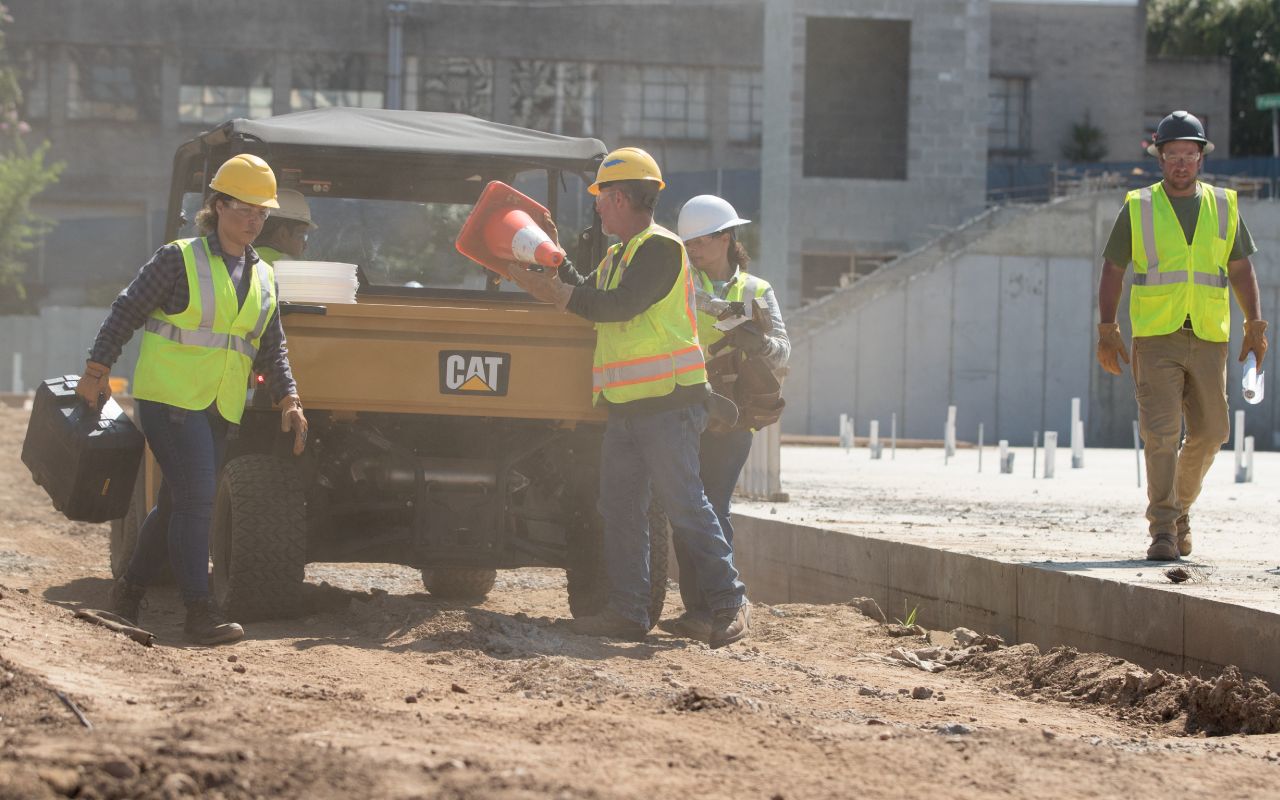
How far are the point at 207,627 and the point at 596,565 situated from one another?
2001 mm

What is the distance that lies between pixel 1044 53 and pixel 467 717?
46415 mm

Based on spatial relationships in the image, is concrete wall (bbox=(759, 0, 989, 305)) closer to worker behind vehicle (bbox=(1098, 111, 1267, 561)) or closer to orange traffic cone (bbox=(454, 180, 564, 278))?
worker behind vehicle (bbox=(1098, 111, 1267, 561))

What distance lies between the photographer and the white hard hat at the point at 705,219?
8.77 metres

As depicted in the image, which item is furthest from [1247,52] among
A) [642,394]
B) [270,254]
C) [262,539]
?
[262,539]

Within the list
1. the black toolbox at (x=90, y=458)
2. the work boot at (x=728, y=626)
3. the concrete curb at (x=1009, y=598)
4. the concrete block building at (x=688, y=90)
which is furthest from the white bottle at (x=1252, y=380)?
the concrete block building at (x=688, y=90)

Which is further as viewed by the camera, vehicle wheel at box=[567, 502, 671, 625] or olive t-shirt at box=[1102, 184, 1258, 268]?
olive t-shirt at box=[1102, 184, 1258, 268]

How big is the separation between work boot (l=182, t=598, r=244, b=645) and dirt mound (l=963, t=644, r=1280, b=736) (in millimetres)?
3072

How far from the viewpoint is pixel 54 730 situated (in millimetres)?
4809

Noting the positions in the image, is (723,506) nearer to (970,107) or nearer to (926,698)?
(926,698)

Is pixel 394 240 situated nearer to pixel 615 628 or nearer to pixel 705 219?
pixel 705 219

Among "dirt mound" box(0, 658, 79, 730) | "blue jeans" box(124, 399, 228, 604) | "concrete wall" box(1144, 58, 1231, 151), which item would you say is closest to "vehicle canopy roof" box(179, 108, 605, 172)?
"blue jeans" box(124, 399, 228, 604)

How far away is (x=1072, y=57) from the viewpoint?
4947 centimetres

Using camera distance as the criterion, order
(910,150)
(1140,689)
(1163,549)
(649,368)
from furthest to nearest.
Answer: (910,150) < (1163,549) < (649,368) < (1140,689)

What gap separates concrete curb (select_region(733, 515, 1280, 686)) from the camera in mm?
6750
